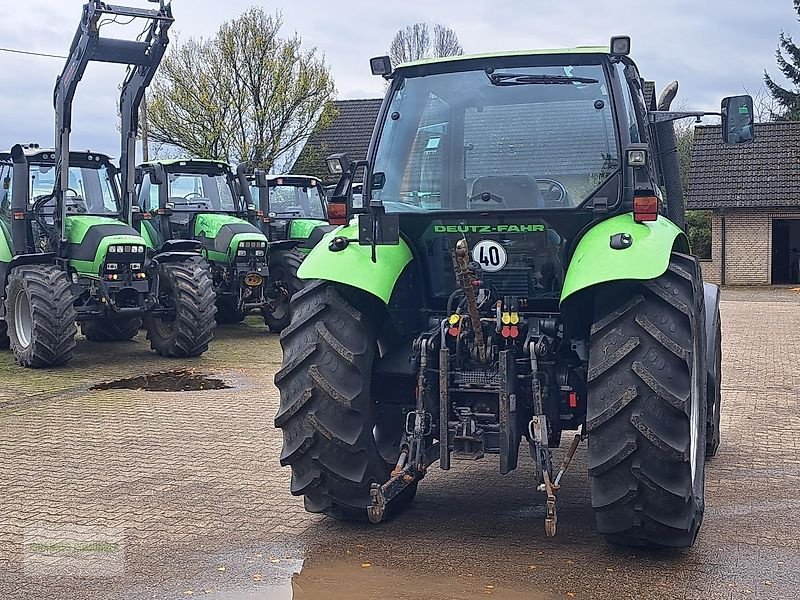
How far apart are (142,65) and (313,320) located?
8.76 metres

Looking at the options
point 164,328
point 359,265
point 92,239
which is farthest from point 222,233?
point 359,265

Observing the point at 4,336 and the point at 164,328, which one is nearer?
the point at 164,328

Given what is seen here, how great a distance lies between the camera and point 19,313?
42.7 feet

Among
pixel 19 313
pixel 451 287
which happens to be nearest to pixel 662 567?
pixel 451 287

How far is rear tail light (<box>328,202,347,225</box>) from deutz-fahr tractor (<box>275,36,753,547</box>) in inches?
0.5

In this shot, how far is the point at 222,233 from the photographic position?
15602 millimetres

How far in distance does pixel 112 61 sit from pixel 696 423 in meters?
9.81

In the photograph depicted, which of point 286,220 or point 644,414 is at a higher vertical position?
point 286,220

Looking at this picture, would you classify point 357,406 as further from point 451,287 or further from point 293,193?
point 293,193

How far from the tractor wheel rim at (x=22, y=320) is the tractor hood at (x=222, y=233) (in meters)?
3.33

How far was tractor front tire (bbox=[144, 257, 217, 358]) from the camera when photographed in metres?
13.2

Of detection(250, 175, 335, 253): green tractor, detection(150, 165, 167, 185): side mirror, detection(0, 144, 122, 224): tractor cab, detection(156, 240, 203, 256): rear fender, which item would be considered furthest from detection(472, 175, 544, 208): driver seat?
detection(250, 175, 335, 253): green tractor

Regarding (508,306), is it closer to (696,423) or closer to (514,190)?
(514,190)

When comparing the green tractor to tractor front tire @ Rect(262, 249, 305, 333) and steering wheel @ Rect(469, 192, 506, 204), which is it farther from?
steering wheel @ Rect(469, 192, 506, 204)
